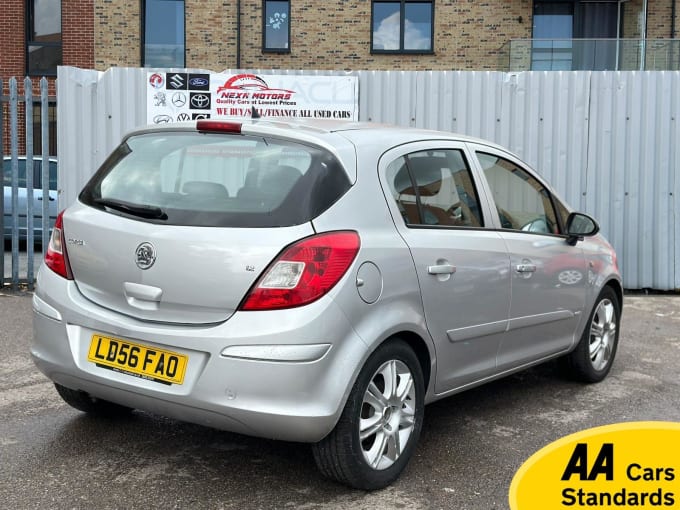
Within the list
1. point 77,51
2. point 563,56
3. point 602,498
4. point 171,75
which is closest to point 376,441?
point 602,498

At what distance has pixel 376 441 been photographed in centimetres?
370

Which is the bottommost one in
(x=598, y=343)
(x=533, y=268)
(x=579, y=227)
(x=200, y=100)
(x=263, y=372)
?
(x=598, y=343)

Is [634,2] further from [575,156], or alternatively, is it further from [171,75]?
[171,75]

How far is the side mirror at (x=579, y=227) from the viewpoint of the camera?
206 inches

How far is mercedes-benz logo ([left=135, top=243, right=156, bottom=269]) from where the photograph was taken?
353cm

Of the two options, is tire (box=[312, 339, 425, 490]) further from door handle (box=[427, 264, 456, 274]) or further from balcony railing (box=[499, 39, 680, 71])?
balcony railing (box=[499, 39, 680, 71])

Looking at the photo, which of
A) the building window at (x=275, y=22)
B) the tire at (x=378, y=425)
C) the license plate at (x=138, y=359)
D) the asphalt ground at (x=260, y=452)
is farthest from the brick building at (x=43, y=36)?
the tire at (x=378, y=425)

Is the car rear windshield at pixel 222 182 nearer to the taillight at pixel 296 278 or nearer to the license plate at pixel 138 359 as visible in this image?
the taillight at pixel 296 278

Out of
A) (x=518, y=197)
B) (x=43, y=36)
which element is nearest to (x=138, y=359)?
(x=518, y=197)

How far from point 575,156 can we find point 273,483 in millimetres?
6831

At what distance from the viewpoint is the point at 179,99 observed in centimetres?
923

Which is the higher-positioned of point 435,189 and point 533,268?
point 435,189

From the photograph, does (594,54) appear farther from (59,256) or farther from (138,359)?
(138,359)

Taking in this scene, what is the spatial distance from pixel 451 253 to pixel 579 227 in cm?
151
